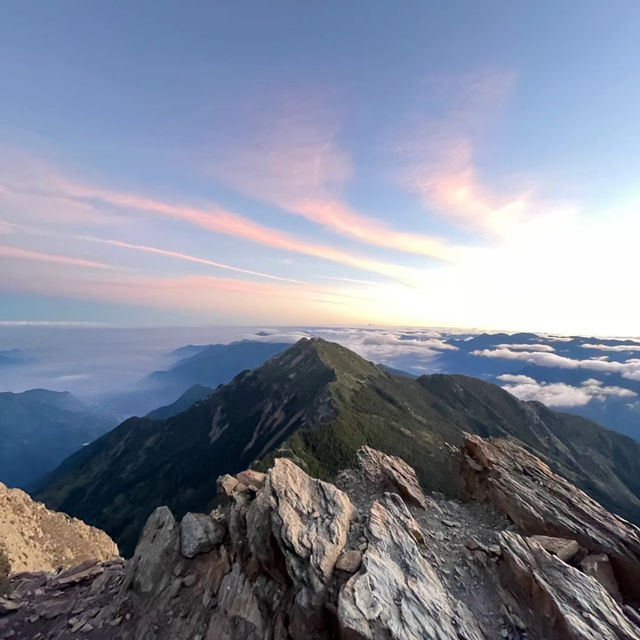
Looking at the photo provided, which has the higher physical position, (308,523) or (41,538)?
(308,523)

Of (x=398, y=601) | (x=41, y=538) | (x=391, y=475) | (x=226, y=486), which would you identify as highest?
(x=398, y=601)

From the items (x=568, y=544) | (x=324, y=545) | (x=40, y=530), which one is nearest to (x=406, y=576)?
(x=324, y=545)

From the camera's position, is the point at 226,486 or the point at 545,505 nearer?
the point at 545,505

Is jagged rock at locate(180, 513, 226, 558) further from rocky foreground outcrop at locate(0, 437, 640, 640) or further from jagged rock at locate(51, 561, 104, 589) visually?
jagged rock at locate(51, 561, 104, 589)

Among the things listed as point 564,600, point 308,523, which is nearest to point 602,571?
point 564,600

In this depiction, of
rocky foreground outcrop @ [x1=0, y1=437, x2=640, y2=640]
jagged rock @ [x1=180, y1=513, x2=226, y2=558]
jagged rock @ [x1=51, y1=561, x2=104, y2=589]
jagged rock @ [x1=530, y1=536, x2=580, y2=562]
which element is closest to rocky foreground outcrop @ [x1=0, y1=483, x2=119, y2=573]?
jagged rock @ [x1=51, y1=561, x2=104, y2=589]

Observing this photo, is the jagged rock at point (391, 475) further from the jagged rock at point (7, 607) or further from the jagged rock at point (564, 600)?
the jagged rock at point (7, 607)

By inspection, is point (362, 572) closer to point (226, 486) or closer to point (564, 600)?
point (564, 600)
